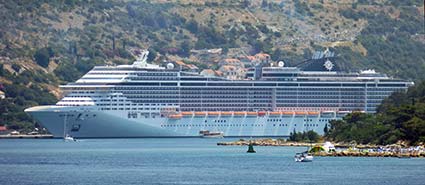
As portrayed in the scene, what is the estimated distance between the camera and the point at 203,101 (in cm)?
16550

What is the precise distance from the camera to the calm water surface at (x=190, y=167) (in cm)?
9294

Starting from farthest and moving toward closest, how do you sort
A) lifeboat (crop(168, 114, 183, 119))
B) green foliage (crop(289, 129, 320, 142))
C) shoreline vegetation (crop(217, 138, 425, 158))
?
lifeboat (crop(168, 114, 183, 119)), green foliage (crop(289, 129, 320, 142)), shoreline vegetation (crop(217, 138, 425, 158))

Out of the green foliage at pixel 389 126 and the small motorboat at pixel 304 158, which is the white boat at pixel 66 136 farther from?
the small motorboat at pixel 304 158

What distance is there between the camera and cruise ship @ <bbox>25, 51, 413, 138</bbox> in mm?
157750

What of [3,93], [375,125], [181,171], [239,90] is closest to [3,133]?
[3,93]

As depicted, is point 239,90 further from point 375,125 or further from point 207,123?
point 375,125

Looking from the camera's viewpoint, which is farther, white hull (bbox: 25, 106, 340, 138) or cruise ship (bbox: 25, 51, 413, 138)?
cruise ship (bbox: 25, 51, 413, 138)

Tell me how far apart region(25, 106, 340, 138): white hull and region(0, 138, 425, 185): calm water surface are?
18811 mm

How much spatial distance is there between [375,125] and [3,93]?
71.2m

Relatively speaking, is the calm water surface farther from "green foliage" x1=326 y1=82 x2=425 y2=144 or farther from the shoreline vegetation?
"green foliage" x1=326 y1=82 x2=425 y2=144

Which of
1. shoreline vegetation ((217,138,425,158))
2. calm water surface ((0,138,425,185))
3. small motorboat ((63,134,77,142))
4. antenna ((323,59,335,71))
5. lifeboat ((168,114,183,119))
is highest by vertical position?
antenna ((323,59,335,71))

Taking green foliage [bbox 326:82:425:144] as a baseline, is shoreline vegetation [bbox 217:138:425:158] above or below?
below

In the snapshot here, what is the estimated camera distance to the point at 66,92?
160 metres

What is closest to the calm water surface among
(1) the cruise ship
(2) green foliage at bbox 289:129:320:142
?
(2) green foliage at bbox 289:129:320:142
